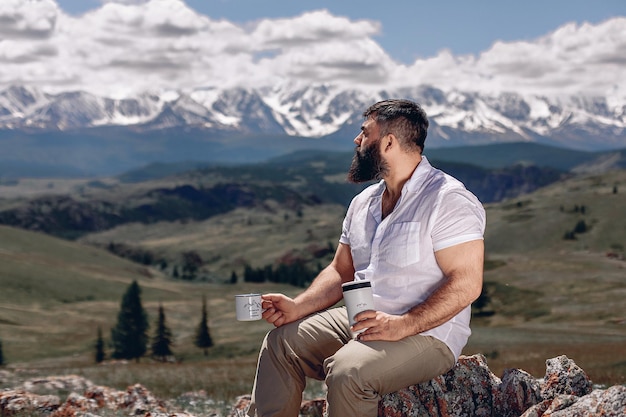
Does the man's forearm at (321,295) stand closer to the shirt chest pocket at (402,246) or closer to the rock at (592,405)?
the shirt chest pocket at (402,246)

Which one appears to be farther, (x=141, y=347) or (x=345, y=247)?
(x=141, y=347)

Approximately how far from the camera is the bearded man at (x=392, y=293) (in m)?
8.11

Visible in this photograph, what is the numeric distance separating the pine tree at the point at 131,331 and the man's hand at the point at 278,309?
78035 mm

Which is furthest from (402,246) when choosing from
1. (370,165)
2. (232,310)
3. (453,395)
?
(232,310)

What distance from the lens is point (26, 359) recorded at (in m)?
86.8

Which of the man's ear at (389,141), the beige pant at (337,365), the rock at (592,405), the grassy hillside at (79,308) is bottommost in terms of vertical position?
the grassy hillside at (79,308)

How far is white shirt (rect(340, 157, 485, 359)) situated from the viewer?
8.33 m

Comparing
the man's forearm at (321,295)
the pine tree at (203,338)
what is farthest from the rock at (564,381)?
the pine tree at (203,338)

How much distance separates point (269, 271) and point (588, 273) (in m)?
86.9

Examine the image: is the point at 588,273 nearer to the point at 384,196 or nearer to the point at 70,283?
the point at 70,283

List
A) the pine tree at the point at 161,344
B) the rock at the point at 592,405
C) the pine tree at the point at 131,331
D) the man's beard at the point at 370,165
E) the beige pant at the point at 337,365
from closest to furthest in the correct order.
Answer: the rock at the point at 592,405 → the beige pant at the point at 337,365 → the man's beard at the point at 370,165 → the pine tree at the point at 161,344 → the pine tree at the point at 131,331

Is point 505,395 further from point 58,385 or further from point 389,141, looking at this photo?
point 58,385

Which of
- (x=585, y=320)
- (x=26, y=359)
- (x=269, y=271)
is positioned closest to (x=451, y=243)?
(x=585, y=320)

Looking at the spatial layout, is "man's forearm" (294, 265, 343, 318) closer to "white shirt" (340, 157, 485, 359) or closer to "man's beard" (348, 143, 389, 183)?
"white shirt" (340, 157, 485, 359)
